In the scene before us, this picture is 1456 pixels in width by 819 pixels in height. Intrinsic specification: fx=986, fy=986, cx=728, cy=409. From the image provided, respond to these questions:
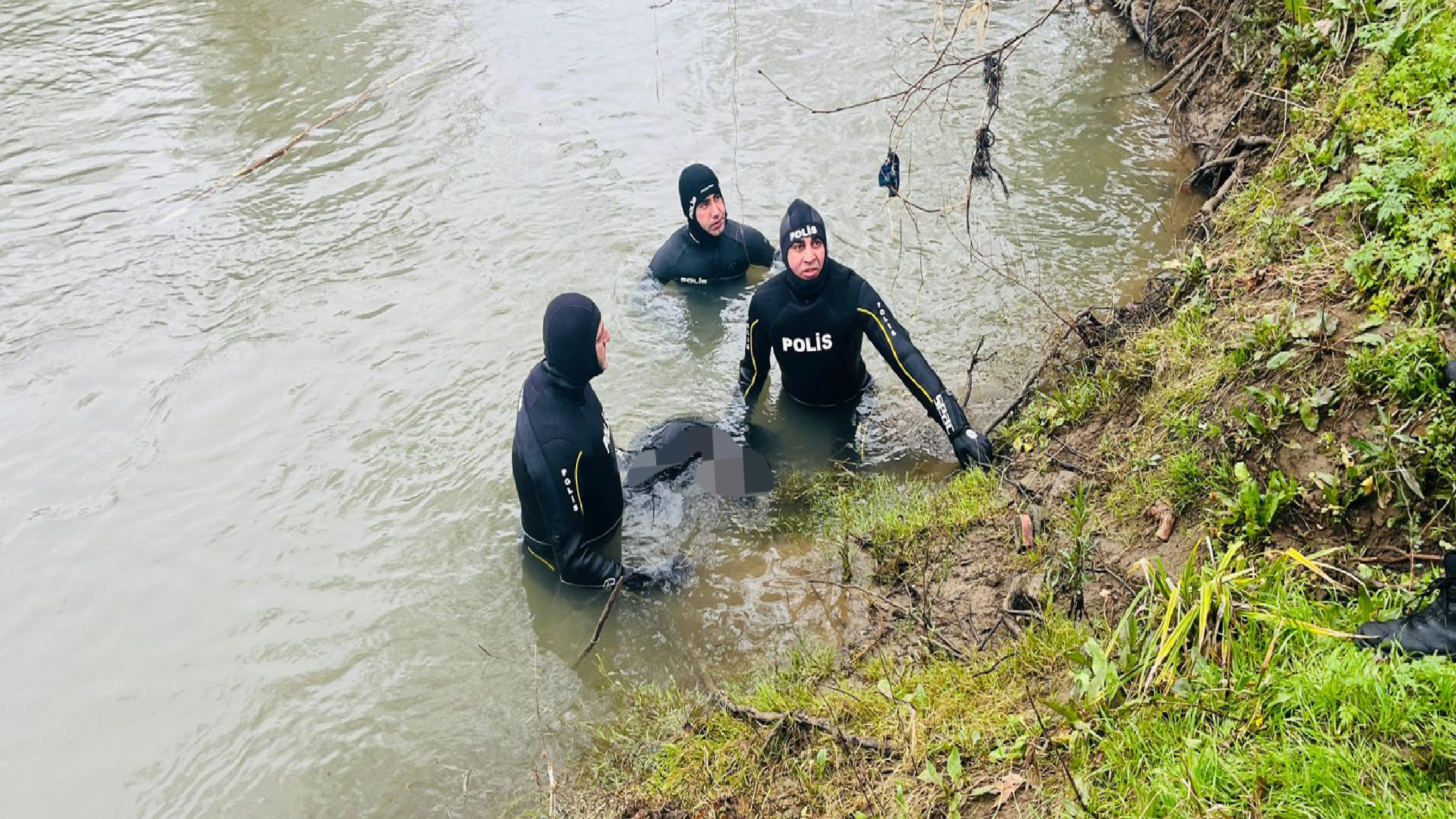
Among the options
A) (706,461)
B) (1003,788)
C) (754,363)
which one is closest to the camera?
(1003,788)

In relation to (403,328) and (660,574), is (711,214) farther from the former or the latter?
(660,574)

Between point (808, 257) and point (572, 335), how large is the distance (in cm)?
180

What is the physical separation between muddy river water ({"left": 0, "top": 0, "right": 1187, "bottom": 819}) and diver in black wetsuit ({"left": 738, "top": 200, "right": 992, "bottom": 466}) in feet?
1.39

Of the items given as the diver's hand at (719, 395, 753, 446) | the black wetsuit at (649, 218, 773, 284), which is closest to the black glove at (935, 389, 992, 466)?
the diver's hand at (719, 395, 753, 446)

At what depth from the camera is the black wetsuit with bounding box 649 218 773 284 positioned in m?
8.80

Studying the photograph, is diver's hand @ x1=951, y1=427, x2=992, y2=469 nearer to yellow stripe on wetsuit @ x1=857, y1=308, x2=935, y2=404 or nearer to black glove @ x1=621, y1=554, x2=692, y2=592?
yellow stripe on wetsuit @ x1=857, y1=308, x2=935, y2=404

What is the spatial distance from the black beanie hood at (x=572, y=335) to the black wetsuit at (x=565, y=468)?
115 millimetres

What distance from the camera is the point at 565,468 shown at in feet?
18.1

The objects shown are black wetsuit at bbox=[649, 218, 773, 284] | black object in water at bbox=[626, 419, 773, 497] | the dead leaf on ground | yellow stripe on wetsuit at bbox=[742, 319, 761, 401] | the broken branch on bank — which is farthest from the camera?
black wetsuit at bbox=[649, 218, 773, 284]

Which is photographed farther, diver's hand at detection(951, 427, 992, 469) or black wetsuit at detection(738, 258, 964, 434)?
black wetsuit at detection(738, 258, 964, 434)

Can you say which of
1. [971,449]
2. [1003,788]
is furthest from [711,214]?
[1003,788]

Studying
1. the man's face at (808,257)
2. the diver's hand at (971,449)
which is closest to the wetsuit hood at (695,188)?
the man's face at (808,257)

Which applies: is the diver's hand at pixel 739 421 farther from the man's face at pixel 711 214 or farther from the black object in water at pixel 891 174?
the black object in water at pixel 891 174

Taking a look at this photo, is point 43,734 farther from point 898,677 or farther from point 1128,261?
point 1128,261
